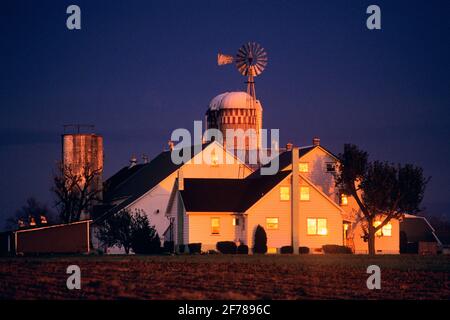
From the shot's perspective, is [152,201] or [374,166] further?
[152,201]

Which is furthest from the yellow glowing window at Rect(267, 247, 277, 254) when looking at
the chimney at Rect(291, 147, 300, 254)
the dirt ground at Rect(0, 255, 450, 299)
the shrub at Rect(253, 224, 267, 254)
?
the dirt ground at Rect(0, 255, 450, 299)

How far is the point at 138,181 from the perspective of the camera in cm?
10031

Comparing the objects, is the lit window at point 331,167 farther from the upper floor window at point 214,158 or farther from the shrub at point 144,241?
the shrub at point 144,241

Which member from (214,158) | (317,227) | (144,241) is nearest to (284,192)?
(317,227)

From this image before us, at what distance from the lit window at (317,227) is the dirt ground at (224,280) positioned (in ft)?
67.7

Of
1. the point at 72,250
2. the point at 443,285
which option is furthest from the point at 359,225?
the point at 443,285

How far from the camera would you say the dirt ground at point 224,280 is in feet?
118


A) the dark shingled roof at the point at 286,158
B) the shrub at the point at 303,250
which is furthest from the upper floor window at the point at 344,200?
the shrub at the point at 303,250

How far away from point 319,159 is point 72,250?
22834 mm
